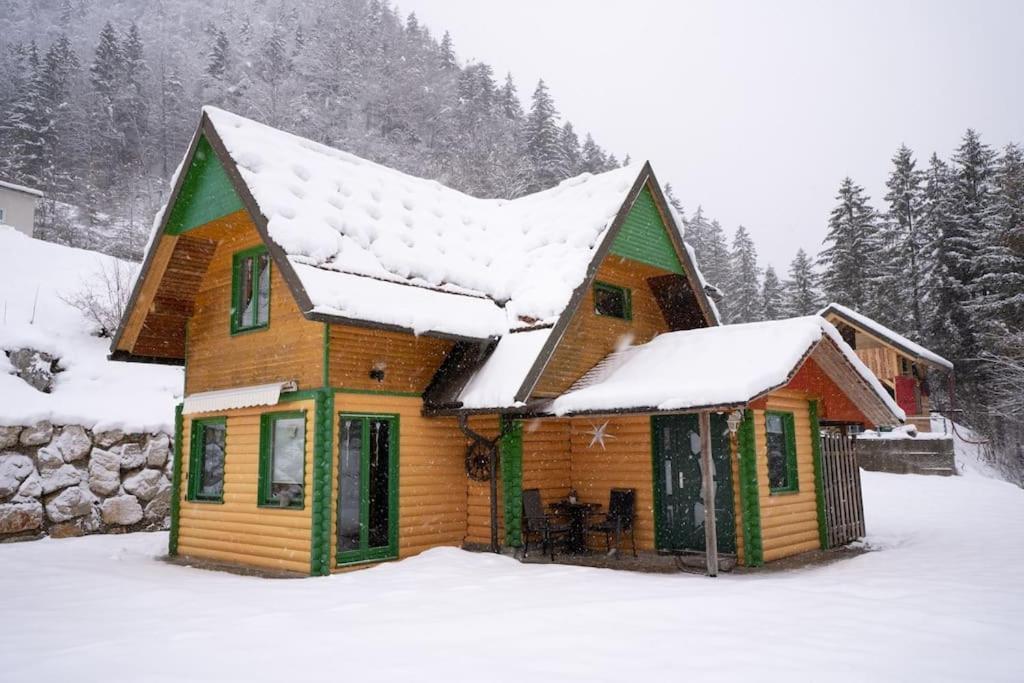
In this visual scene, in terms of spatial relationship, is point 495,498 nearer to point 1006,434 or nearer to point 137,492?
point 137,492

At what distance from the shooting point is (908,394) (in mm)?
27062

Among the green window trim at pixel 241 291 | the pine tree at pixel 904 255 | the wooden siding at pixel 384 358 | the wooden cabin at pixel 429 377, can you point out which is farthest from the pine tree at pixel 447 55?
the wooden siding at pixel 384 358

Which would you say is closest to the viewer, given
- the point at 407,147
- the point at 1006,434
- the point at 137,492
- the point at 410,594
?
the point at 410,594

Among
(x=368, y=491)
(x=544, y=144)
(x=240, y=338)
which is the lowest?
(x=368, y=491)

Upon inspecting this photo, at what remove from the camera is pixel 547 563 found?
11.4 metres

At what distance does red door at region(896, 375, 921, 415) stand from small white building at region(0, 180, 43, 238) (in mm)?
31647

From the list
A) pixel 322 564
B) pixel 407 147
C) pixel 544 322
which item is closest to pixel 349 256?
pixel 544 322

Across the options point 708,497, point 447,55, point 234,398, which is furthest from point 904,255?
point 447,55

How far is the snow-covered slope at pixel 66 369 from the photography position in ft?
50.1

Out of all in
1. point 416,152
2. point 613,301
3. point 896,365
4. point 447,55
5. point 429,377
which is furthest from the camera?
point 447,55

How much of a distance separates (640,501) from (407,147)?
60.8m

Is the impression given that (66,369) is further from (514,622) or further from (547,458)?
(514,622)

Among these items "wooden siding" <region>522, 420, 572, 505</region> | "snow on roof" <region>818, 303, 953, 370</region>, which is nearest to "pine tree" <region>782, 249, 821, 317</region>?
"snow on roof" <region>818, 303, 953, 370</region>

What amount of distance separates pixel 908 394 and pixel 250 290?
78.1ft
